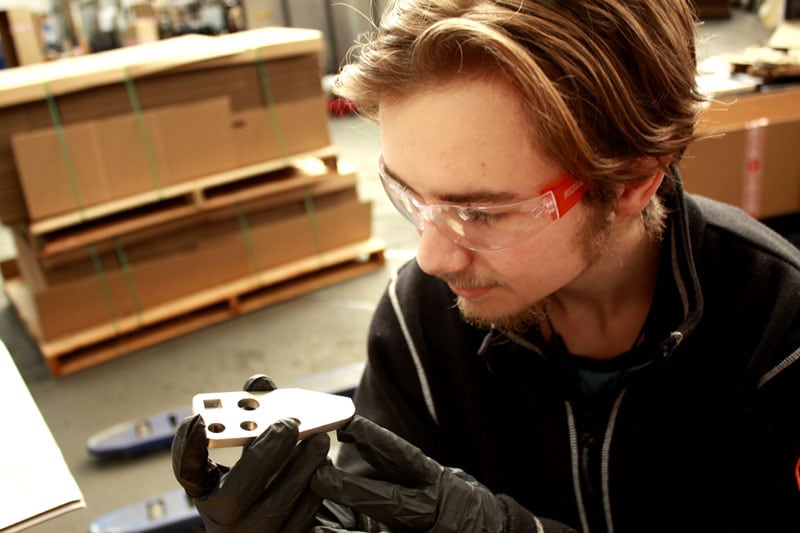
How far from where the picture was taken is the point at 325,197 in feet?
13.6

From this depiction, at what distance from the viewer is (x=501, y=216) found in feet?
3.84

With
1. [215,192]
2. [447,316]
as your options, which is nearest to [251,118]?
[215,192]

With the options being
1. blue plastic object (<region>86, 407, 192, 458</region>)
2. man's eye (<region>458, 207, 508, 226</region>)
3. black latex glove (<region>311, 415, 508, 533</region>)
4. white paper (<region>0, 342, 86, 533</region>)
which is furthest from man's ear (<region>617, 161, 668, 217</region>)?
blue plastic object (<region>86, 407, 192, 458</region>)

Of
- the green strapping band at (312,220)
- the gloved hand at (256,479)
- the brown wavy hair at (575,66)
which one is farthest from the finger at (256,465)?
the green strapping band at (312,220)

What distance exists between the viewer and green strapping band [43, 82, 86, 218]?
127 inches

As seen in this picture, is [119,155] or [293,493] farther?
[119,155]

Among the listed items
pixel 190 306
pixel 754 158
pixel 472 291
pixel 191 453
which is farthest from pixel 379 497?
pixel 190 306

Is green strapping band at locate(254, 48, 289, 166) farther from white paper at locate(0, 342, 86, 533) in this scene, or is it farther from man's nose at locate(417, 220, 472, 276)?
white paper at locate(0, 342, 86, 533)

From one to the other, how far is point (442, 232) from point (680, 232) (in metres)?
0.49

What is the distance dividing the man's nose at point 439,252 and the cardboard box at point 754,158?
82.2 inches

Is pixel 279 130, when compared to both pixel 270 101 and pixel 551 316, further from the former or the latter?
pixel 551 316

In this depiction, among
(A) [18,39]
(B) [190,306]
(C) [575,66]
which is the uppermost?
(A) [18,39]

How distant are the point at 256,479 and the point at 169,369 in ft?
9.09

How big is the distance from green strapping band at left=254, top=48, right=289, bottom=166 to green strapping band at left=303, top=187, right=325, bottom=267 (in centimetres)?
22
